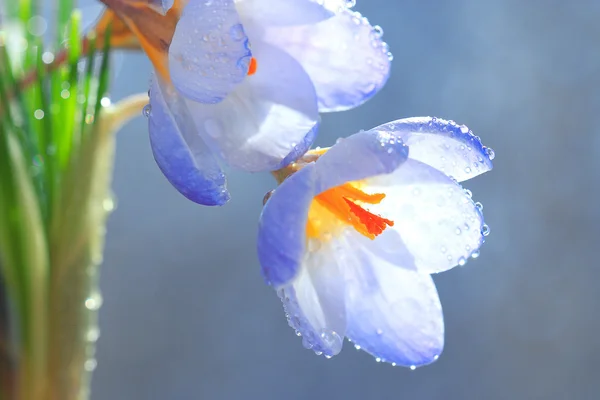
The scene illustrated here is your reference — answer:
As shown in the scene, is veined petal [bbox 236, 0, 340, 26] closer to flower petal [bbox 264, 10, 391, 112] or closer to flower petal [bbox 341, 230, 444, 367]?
flower petal [bbox 264, 10, 391, 112]

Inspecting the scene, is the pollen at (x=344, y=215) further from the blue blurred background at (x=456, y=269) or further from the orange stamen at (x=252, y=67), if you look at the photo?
the blue blurred background at (x=456, y=269)

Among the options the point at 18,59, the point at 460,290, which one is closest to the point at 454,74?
the point at 460,290

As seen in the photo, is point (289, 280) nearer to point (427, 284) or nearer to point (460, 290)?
point (427, 284)

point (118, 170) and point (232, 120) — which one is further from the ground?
point (232, 120)

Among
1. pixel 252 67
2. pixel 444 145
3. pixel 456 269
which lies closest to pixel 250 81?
pixel 252 67

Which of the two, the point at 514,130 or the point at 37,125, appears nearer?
the point at 37,125

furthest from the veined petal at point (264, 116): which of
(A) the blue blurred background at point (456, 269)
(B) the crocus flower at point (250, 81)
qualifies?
(A) the blue blurred background at point (456, 269)
